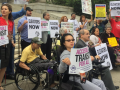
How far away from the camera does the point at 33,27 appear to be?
15.9 ft

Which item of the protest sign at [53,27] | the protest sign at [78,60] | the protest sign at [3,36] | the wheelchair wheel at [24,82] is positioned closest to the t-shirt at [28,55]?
the wheelchair wheel at [24,82]

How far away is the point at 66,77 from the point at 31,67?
1.13 m

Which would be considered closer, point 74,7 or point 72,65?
point 72,65

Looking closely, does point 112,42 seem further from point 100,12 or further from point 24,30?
point 24,30

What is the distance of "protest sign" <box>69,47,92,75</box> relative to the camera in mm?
2467

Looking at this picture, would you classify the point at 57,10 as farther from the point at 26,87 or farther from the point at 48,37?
the point at 26,87

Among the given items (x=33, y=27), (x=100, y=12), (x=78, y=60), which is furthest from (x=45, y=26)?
(x=78, y=60)

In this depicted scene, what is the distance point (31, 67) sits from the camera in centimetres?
353

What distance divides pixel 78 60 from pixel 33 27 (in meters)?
2.69

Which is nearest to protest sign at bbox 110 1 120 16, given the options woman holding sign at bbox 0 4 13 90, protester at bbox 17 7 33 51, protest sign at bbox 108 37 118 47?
protest sign at bbox 108 37 118 47

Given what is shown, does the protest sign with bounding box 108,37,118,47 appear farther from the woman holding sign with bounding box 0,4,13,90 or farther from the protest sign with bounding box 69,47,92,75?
the woman holding sign with bounding box 0,4,13,90

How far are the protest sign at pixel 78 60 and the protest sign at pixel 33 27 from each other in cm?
250

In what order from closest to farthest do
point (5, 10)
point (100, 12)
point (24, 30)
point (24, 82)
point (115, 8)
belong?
point (5, 10) → point (24, 82) → point (24, 30) → point (115, 8) → point (100, 12)

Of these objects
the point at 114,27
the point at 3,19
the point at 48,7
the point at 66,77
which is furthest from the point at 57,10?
the point at 66,77
